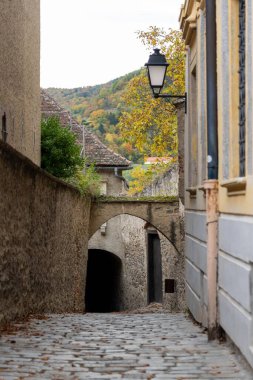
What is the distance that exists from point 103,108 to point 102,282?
120 ft

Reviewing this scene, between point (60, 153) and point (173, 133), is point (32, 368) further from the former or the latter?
point (173, 133)

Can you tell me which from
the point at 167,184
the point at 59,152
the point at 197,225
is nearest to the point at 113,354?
the point at 197,225

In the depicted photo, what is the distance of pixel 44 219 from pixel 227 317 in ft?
21.4

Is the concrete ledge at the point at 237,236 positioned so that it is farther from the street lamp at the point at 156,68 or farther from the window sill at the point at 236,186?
the street lamp at the point at 156,68

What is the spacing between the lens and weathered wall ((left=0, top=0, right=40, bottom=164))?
16.4 m

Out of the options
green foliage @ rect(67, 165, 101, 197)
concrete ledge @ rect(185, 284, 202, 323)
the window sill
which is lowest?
concrete ledge @ rect(185, 284, 202, 323)

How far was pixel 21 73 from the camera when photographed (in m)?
18.8

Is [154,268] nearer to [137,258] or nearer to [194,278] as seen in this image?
[137,258]

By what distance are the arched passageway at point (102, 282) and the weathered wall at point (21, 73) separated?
12.5 metres

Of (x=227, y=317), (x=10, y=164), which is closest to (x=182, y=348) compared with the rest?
(x=227, y=317)

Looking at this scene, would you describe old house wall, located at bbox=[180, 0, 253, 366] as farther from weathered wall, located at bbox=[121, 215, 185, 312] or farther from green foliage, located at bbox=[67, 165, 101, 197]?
weathered wall, located at bbox=[121, 215, 185, 312]

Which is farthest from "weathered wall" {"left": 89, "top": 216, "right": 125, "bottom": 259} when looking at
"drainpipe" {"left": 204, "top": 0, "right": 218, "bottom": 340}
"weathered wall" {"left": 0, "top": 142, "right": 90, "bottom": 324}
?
"drainpipe" {"left": 204, "top": 0, "right": 218, "bottom": 340}

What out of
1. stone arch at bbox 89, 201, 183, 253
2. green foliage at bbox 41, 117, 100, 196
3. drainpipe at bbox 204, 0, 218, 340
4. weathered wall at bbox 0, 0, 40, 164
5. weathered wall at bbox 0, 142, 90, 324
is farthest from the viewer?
stone arch at bbox 89, 201, 183, 253

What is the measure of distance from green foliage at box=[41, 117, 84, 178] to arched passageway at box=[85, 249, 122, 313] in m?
10.4
